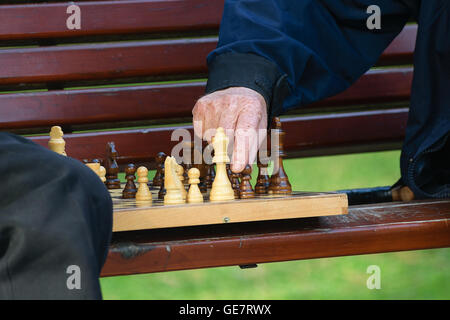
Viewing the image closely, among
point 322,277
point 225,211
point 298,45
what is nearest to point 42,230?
point 225,211

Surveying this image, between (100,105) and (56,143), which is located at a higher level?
(100,105)

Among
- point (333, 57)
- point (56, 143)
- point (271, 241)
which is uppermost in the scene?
point (333, 57)

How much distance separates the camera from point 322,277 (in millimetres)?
3797

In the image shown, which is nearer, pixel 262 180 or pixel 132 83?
pixel 262 180

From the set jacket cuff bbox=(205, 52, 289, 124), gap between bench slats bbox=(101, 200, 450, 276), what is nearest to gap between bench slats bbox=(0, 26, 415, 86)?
jacket cuff bbox=(205, 52, 289, 124)

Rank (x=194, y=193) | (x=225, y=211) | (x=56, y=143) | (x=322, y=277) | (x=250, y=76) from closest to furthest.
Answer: (x=225, y=211) → (x=194, y=193) → (x=56, y=143) → (x=250, y=76) → (x=322, y=277)

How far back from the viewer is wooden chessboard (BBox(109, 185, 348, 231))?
3.83 feet

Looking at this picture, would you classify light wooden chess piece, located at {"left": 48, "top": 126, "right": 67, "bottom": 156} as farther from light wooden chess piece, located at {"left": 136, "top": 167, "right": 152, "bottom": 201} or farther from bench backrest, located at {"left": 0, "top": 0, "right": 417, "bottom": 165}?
bench backrest, located at {"left": 0, "top": 0, "right": 417, "bottom": 165}

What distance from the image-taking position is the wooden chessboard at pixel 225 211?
117cm

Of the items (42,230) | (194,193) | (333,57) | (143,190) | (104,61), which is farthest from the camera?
(104,61)

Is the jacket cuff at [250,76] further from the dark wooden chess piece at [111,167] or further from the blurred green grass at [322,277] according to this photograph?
the blurred green grass at [322,277]

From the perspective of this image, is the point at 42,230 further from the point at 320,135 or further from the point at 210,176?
the point at 320,135

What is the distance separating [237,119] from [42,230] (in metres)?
0.91

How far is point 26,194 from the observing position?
775mm
